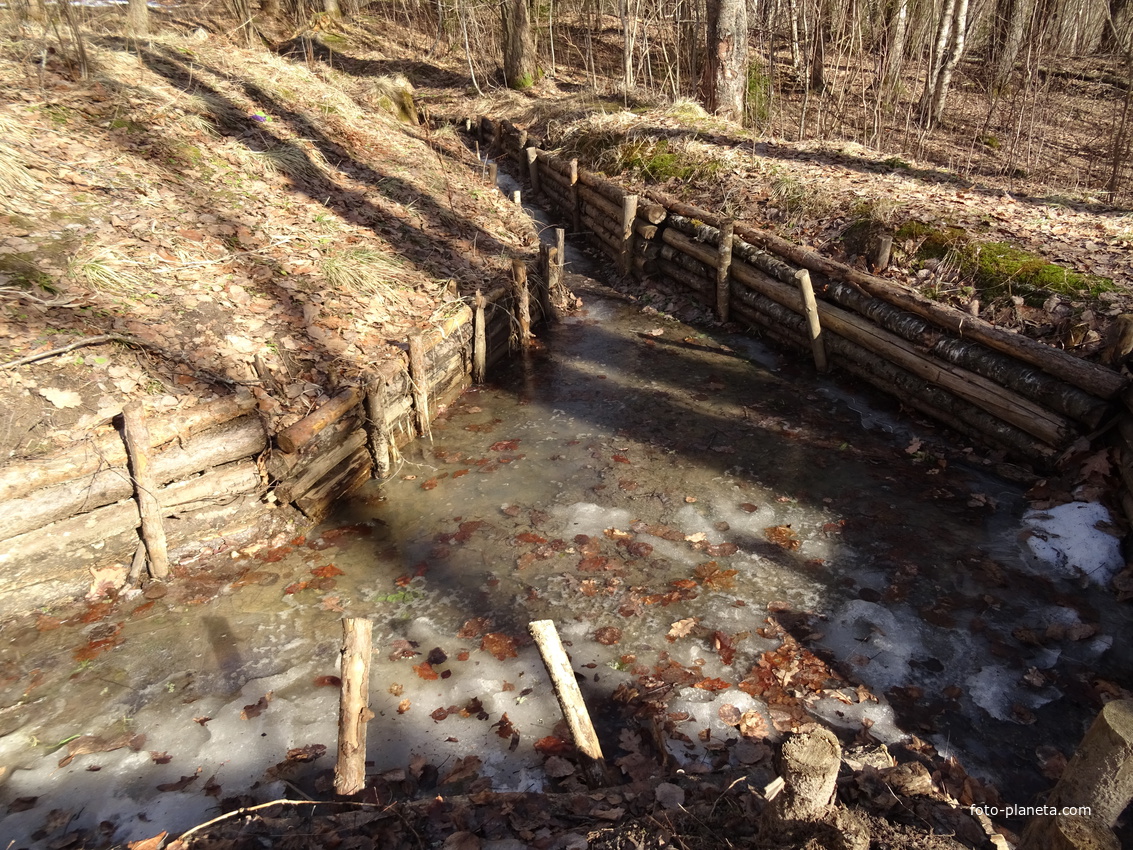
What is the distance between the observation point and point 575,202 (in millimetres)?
13367

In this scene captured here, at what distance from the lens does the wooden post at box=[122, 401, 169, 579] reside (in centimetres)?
492

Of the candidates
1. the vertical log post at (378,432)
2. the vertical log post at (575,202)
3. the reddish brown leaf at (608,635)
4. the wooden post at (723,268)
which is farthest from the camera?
the vertical log post at (575,202)

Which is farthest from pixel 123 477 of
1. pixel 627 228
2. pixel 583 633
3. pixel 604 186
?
pixel 604 186

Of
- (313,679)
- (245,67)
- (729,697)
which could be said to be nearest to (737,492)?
(729,697)

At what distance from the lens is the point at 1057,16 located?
1697cm

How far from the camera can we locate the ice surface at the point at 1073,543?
5.22 metres

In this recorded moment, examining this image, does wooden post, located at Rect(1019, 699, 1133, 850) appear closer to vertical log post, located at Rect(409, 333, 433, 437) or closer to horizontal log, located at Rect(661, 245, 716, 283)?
vertical log post, located at Rect(409, 333, 433, 437)

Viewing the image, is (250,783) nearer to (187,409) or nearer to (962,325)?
(187,409)

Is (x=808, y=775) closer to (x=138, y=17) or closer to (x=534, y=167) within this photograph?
(x=534, y=167)

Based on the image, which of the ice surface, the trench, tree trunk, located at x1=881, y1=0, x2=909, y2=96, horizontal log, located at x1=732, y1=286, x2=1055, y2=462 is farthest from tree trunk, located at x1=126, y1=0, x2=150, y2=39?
the ice surface

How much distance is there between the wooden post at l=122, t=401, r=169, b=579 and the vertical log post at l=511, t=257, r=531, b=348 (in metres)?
5.03

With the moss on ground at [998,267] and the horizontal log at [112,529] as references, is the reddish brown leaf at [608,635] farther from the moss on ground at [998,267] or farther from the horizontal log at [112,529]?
the moss on ground at [998,267]

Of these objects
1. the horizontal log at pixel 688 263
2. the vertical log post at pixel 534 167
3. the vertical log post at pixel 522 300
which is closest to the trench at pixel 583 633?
the vertical log post at pixel 522 300

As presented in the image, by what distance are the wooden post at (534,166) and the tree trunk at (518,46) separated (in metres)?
5.64
